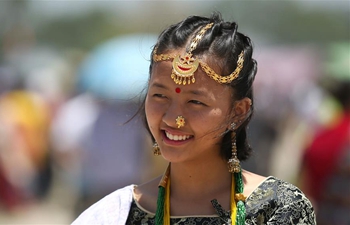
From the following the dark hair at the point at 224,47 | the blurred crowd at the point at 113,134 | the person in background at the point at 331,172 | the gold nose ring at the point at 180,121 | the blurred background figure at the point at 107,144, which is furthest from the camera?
the blurred background figure at the point at 107,144

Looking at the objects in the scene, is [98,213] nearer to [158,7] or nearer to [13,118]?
[13,118]

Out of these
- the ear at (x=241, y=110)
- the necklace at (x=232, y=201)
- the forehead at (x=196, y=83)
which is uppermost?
the forehead at (x=196, y=83)

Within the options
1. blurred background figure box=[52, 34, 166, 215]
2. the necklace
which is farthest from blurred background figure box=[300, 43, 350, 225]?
the necklace

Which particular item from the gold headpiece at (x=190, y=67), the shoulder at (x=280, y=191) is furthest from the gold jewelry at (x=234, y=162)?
the gold headpiece at (x=190, y=67)

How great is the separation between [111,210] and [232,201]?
20.9 inches

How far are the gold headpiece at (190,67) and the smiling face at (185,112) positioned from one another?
21 millimetres

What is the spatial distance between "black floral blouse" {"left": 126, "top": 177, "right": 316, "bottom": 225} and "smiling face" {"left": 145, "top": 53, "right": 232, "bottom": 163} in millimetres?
259

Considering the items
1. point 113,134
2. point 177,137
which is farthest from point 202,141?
point 113,134

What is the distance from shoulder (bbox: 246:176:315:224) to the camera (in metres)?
3.45

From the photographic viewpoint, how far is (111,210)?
371cm

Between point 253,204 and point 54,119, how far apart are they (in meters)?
8.62

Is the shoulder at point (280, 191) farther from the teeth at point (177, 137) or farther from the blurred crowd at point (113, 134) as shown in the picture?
the blurred crowd at point (113, 134)

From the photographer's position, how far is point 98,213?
374cm

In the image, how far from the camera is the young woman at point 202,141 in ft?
11.3
